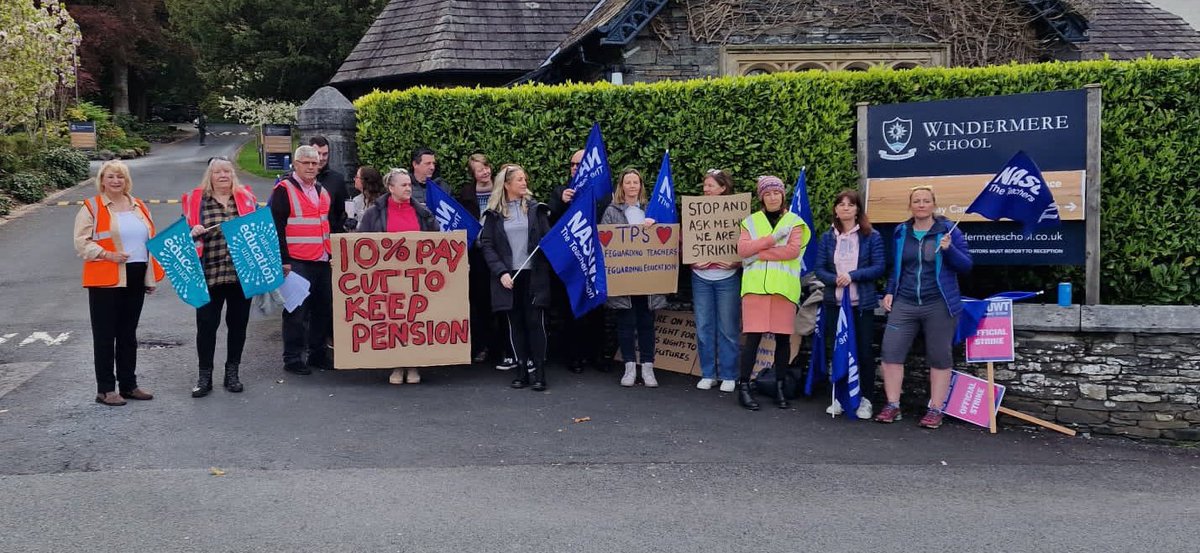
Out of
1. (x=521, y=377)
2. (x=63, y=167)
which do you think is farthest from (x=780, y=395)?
(x=63, y=167)

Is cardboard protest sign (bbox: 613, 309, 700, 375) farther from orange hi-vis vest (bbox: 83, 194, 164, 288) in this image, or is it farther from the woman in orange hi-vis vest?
orange hi-vis vest (bbox: 83, 194, 164, 288)

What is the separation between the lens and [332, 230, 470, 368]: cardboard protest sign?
800cm

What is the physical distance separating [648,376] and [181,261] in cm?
376

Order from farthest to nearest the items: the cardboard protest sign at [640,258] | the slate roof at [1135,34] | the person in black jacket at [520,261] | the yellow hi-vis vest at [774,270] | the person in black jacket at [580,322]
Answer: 1. the slate roof at [1135,34]
2. the person in black jacket at [580,322]
3. the cardboard protest sign at [640,258]
4. the person in black jacket at [520,261]
5. the yellow hi-vis vest at [774,270]

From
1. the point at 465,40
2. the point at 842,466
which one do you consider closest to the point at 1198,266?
the point at 842,466

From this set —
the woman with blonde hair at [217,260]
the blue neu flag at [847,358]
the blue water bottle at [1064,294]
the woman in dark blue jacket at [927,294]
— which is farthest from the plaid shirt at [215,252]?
the blue water bottle at [1064,294]

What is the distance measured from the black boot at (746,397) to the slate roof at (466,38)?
10891mm

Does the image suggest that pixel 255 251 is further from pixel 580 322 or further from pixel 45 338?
pixel 45 338

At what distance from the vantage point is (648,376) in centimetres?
837

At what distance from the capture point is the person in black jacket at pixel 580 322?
28.1 ft

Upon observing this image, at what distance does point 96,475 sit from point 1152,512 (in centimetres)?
602

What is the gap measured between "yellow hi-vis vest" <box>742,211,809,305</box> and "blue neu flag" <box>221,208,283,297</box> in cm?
367

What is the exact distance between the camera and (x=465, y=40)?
1803 centimetres

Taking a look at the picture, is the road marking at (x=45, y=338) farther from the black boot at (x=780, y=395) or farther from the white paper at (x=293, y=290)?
the black boot at (x=780, y=395)
